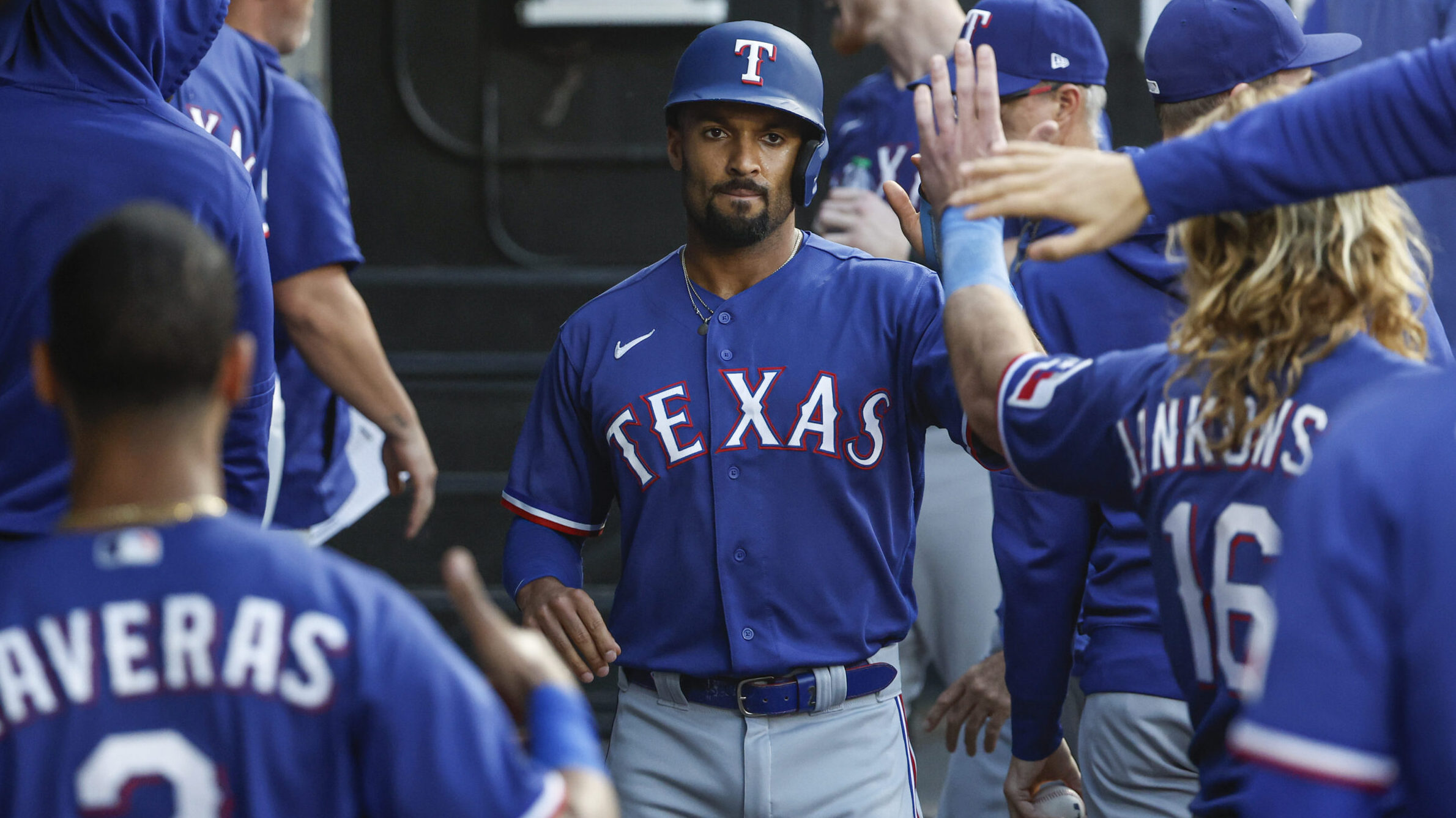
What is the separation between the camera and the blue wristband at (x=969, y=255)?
2.05 meters

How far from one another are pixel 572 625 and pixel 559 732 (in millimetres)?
1156

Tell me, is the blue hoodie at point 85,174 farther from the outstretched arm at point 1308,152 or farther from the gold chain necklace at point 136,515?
the outstretched arm at point 1308,152

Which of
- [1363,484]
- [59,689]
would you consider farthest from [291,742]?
[1363,484]

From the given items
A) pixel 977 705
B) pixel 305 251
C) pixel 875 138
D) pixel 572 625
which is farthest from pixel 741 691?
pixel 875 138

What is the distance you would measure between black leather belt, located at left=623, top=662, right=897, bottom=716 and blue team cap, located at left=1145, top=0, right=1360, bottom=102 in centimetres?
114

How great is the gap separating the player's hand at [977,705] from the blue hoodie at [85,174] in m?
1.38

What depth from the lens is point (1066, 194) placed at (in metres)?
1.78

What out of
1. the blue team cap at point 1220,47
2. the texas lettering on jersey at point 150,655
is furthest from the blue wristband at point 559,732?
the blue team cap at point 1220,47

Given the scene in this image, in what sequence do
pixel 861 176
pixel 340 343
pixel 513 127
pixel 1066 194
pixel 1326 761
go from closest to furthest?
pixel 1326 761, pixel 1066 194, pixel 340 343, pixel 861 176, pixel 513 127

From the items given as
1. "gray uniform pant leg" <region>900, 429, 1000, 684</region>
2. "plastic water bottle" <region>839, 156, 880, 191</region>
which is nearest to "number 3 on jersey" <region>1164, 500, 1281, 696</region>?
"gray uniform pant leg" <region>900, 429, 1000, 684</region>

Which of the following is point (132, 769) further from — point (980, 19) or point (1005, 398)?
point (980, 19)

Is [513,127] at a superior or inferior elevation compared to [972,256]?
superior

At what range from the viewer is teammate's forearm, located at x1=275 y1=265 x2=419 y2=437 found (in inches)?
148

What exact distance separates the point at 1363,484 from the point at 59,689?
1128mm
